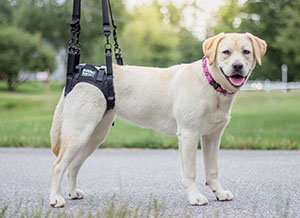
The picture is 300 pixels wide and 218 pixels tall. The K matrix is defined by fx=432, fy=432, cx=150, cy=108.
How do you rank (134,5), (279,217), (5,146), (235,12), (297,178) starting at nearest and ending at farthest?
1. (279,217)
2. (297,178)
3. (5,146)
4. (235,12)
5. (134,5)

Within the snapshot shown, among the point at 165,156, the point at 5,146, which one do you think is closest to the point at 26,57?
the point at 5,146

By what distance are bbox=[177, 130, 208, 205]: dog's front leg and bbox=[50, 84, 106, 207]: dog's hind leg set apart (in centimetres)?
94

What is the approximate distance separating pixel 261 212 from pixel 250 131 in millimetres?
7487

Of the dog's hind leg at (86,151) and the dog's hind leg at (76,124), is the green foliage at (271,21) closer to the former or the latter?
the dog's hind leg at (86,151)

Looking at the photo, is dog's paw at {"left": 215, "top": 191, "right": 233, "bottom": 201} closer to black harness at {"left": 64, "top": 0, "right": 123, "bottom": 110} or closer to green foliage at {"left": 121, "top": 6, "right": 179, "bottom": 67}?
black harness at {"left": 64, "top": 0, "right": 123, "bottom": 110}

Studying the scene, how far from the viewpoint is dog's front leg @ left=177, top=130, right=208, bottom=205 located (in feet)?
14.7

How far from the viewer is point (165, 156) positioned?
8195mm

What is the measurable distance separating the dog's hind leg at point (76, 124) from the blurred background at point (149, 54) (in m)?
4.91

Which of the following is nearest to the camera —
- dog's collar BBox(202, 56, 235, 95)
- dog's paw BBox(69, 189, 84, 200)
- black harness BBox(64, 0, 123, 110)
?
dog's collar BBox(202, 56, 235, 95)

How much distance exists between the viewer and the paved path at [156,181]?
439cm

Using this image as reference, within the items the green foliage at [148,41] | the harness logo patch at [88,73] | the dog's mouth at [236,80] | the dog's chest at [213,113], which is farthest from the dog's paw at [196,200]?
the green foliage at [148,41]

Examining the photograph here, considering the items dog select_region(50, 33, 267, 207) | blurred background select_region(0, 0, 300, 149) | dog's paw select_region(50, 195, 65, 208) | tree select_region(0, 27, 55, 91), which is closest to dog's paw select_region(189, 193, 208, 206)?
dog select_region(50, 33, 267, 207)

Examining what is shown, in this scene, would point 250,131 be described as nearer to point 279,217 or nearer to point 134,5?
point 279,217

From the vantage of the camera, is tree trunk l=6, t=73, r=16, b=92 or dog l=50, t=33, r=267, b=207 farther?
tree trunk l=6, t=73, r=16, b=92
